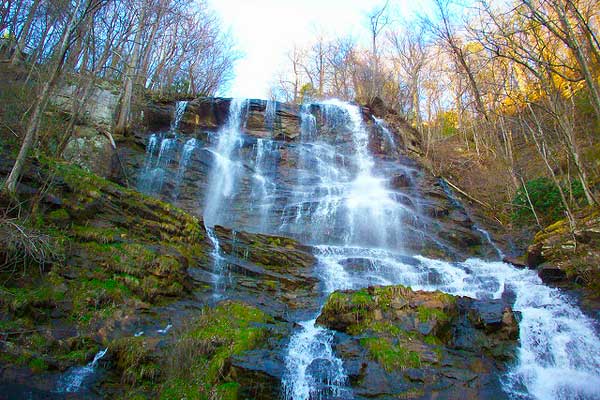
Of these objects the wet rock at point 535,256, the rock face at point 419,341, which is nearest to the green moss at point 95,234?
the rock face at point 419,341

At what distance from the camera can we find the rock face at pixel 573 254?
8.62 m

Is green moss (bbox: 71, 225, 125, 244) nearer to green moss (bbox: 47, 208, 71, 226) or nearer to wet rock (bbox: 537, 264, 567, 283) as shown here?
green moss (bbox: 47, 208, 71, 226)

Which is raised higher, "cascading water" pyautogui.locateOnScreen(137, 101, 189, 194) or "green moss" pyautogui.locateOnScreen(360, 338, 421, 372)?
"cascading water" pyautogui.locateOnScreen(137, 101, 189, 194)

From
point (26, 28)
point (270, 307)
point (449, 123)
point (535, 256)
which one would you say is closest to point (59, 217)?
point (270, 307)

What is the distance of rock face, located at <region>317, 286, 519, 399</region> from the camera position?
5.79 m

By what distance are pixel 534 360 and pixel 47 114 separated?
45.0ft

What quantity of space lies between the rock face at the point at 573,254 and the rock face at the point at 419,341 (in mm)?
2506

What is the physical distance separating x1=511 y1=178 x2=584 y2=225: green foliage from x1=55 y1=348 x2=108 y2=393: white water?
42.2 ft

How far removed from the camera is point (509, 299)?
9227 millimetres

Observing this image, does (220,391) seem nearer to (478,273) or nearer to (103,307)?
(103,307)

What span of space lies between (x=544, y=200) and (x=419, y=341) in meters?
10.4

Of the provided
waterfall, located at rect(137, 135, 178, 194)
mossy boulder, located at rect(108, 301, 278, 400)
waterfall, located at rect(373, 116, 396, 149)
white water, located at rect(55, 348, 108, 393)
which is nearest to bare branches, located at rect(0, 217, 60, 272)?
white water, located at rect(55, 348, 108, 393)

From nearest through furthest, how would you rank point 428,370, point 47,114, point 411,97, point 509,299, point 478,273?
1. point 428,370
2. point 509,299
3. point 478,273
4. point 47,114
5. point 411,97

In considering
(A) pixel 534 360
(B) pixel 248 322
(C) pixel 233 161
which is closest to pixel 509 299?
(A) pixel 534 360
